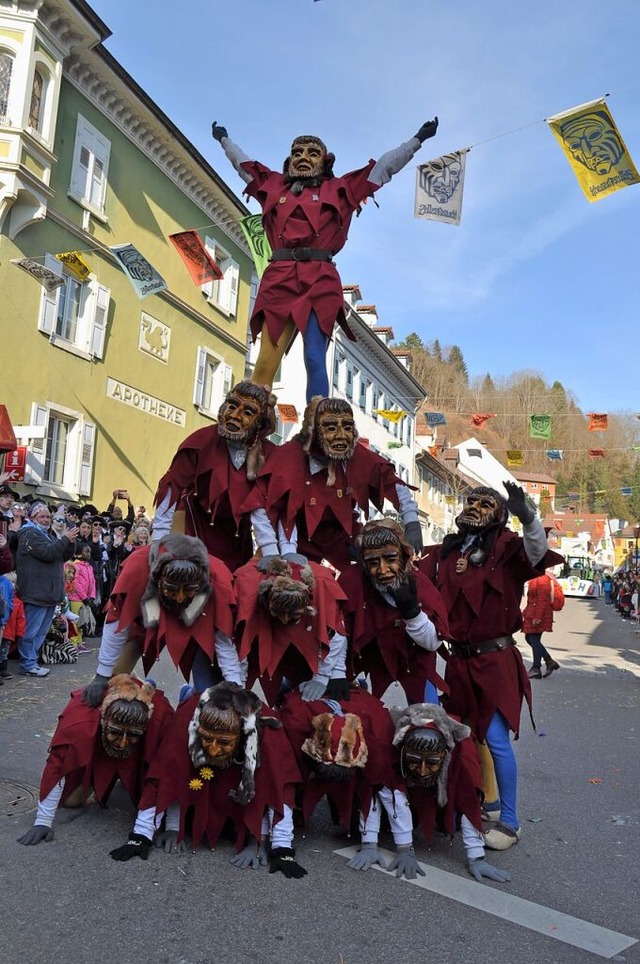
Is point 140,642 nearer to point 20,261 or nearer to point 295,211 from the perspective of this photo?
point 295,211

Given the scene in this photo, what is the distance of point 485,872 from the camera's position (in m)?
3.75

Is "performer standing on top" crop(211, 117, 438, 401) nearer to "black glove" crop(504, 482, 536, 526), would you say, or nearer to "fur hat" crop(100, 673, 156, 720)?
"black glove" crop(504, 482, 536, 526)

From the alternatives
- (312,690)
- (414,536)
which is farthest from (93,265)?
(312,690)

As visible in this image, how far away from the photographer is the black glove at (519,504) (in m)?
4.14

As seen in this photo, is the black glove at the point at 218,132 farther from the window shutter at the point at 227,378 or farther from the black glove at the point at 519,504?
the window shutter at the point at 227,378

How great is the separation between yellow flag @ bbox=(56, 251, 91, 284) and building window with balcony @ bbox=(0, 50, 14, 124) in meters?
2.47

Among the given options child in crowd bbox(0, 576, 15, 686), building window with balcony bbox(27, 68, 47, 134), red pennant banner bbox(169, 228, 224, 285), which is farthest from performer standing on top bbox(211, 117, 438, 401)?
building window with balcony bbox(27, 68, 47, 134)

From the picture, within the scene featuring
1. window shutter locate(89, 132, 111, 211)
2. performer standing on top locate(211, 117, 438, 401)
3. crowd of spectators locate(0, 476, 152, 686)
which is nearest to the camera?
performer standing on top locate(211, 117, 438, 401)

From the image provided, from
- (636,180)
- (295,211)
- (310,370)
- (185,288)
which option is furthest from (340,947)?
(185,288)

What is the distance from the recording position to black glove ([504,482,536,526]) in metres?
4.14

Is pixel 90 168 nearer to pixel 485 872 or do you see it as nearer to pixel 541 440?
pixel 485 872

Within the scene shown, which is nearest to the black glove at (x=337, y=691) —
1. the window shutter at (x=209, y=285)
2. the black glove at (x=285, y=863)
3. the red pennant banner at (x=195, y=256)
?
the black glove at (x=285, y=863)

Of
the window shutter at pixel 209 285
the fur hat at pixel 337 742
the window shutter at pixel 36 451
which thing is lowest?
the fur hat at pixel 337 742

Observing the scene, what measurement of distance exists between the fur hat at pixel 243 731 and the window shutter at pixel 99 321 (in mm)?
15148
